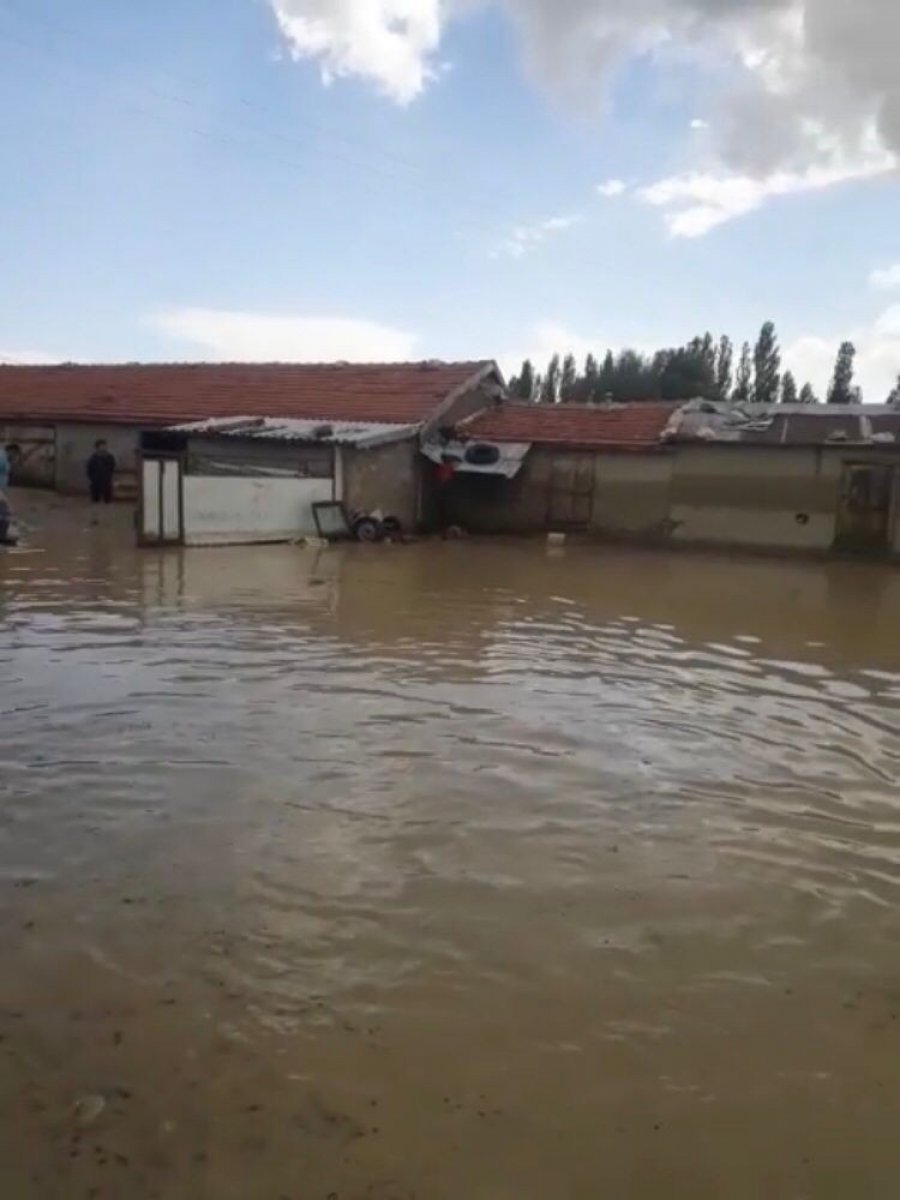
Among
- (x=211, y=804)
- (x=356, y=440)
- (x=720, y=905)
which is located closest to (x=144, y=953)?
(x=211, y=804)

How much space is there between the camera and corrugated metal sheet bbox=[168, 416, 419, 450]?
17.4 m

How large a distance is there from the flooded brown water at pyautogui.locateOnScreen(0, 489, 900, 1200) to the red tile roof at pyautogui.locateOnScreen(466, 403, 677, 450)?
43.6 feet

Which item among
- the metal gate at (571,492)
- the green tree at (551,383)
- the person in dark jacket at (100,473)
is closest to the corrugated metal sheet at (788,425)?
the metal gate at (571,492)

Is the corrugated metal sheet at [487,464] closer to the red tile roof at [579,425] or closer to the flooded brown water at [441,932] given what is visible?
the red tile roof at [579,425]

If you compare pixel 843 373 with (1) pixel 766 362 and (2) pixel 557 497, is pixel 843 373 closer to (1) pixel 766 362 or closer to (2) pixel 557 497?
(1) pixel 766 362

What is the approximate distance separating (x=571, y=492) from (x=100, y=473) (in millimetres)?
9816

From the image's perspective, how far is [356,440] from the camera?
18156 millimetres

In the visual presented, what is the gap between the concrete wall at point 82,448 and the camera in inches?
883

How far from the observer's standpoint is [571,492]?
20812 mm

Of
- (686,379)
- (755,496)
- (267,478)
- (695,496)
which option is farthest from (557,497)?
(686,379)

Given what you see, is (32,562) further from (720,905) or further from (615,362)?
(615,362)

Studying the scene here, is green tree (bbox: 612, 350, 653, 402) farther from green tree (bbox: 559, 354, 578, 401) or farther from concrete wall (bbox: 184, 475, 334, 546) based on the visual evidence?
concrete wall (bbox: 184, 475, 334, 546)

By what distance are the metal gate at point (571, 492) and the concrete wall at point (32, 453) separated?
1176cm

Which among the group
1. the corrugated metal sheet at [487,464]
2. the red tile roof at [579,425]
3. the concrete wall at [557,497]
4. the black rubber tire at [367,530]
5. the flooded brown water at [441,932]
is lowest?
the flooded brown water at [441,932]
